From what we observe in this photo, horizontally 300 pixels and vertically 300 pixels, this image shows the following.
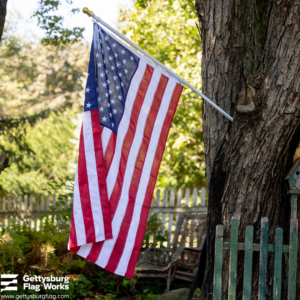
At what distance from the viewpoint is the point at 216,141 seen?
4.15m

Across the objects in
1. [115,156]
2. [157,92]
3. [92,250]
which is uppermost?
[157,92]

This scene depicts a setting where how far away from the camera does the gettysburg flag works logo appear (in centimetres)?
522

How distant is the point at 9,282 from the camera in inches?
209

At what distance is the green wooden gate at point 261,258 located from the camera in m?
3.46

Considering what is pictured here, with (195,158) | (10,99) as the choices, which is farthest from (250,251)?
(10,99)

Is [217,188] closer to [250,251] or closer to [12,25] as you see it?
[250,251]

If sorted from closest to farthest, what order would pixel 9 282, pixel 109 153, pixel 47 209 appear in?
pixel 109 153 → pixel 9 282 → pixel 47 209

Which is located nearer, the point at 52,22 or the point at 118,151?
the point at 118,151

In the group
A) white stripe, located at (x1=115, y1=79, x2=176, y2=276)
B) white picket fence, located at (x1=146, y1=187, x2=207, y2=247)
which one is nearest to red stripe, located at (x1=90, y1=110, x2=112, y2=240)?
white stripe, located at (x1=115, y1=79, x2=176, y2=276)

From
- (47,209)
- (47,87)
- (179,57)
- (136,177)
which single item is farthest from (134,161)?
(47,87)

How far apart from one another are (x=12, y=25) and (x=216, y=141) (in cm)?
3038

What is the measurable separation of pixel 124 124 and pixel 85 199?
91 cm

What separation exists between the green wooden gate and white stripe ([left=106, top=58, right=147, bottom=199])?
1.22 meters

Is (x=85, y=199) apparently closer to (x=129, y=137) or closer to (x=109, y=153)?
(x=109, y=153)
